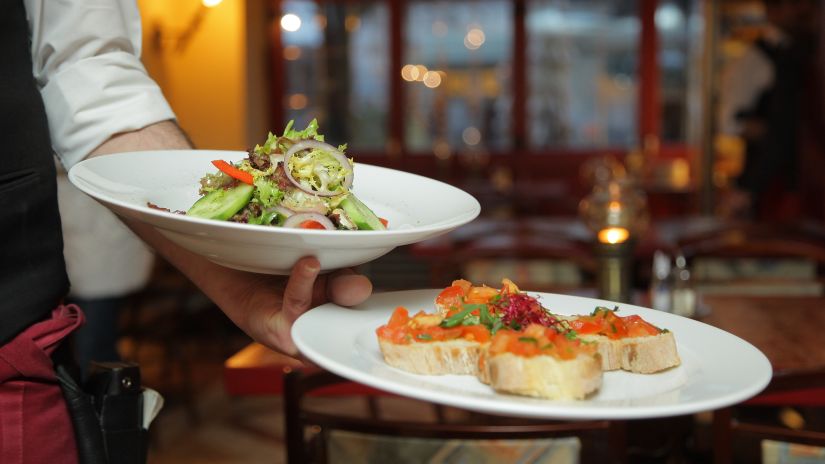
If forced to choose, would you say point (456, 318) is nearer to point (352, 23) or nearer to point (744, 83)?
point (744, 83)

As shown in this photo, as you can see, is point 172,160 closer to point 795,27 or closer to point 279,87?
point 795,27

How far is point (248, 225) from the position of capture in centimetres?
82

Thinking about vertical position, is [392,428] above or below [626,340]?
below

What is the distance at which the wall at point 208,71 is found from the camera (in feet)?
22.4

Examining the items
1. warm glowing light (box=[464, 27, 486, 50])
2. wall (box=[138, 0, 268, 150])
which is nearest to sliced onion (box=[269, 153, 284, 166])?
wall (box=[138, 0, 268, 150])

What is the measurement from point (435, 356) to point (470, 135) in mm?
8346

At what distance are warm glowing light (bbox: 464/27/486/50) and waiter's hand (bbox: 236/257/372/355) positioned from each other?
8.23 m

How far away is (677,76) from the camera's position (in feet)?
29.4

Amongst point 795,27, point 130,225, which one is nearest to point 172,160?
point 130,225

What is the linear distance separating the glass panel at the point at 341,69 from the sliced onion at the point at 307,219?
8087 millimetres

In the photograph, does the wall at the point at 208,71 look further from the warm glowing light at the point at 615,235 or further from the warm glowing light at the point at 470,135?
the warm glowing light at the point at 615,235

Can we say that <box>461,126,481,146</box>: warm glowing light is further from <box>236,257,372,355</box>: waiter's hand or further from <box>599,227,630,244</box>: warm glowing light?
<box>236,257,372,355</box>: waiter's hand

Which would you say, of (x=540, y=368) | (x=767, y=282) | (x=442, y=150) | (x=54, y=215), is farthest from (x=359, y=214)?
(x=442, y=150)

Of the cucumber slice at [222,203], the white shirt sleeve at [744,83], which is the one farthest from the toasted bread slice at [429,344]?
the white shirt sleeve at [744,83]
